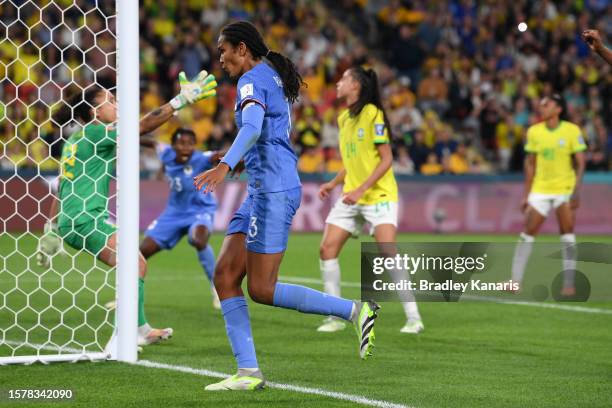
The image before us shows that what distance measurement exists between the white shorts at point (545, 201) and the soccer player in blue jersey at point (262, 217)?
6036 millimetres

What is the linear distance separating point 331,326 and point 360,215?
42.0 inches

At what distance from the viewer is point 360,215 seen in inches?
361

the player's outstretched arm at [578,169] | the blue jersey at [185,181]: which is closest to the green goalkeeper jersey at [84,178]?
the blue jersey at [185,181]

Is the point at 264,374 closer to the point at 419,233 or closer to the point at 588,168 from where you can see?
the point at 419,233

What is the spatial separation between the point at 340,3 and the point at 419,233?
8856mm

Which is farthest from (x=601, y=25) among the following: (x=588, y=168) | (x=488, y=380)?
(x=488, y=380)

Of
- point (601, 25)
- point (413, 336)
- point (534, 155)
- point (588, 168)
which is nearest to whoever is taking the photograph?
point (413, 336)

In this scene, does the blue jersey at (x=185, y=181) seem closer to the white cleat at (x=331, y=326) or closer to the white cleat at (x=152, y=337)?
the white cleat at (x=331, y=326)

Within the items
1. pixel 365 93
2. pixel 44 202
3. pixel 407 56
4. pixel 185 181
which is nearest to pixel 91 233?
pixel 365 93

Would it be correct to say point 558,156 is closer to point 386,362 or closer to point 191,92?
point 386,362

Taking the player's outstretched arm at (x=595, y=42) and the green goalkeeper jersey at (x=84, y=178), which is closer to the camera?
the player's outstretched arm at (x=595, y=42)

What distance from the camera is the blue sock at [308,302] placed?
6062mm

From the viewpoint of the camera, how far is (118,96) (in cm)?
683

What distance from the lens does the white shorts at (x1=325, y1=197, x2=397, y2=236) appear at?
8.98m
